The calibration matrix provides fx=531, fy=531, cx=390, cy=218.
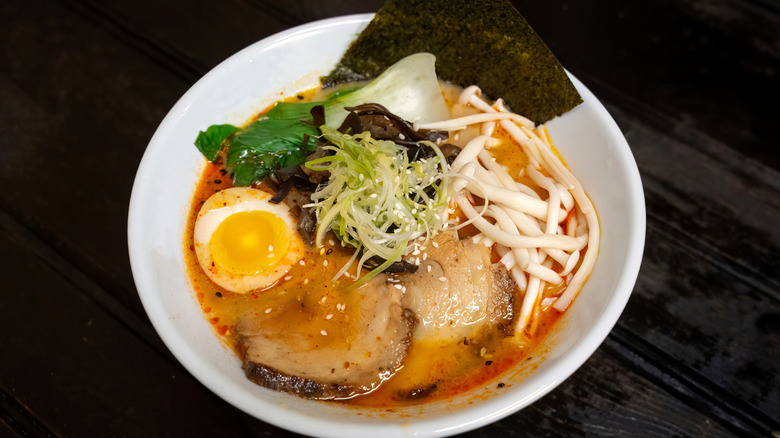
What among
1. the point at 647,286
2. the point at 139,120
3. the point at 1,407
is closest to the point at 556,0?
the point at 647,286

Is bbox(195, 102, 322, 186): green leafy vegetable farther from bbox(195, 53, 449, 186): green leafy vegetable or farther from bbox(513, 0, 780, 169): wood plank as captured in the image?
bbox(513, 0, 780, 169): wood plank

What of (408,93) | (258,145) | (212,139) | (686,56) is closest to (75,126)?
(212,139)

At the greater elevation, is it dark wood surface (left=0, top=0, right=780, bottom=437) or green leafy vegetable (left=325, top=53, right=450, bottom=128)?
green leafy vegetable (left=325, top=53, right=450, bottom=128)

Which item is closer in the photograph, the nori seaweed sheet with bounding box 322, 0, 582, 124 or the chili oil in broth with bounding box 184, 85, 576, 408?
the chili oil in broth with bounding box 184, 85, 576, 408

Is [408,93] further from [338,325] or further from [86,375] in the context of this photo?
[86,375]

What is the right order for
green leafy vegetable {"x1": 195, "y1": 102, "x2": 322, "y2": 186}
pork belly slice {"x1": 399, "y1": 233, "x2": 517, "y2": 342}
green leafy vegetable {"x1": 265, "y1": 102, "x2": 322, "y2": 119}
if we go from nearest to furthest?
pork belly slice {"x1": 399, "y1": 233, "x2": 517, "y2": 342} < green leafy vegetable {"x1": 195, "y1": 102, "x2": 322, "y2": 186} < green leafy vegetable {"x1": 265, "y1": 102, "x2": 322, "y2": 119}

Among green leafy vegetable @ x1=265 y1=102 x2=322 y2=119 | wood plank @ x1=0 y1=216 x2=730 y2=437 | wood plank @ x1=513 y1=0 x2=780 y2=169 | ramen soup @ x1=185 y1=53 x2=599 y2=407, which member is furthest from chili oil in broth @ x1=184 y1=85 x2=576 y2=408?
wood plank @ x1=513 y1=0 x2=780 y2=169
